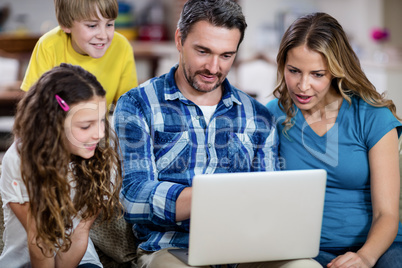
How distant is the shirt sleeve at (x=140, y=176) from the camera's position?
143 cm

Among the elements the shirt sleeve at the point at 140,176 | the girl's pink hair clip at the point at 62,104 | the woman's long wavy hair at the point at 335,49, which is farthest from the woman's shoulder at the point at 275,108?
the girl's pink hair clip at the point at 62,104

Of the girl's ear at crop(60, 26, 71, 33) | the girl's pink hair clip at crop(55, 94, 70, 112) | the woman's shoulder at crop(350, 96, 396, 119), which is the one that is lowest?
the woman's shoulder at crop(350, 96, 396, 119)

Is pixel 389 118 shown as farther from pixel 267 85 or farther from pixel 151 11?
pixel 151 11

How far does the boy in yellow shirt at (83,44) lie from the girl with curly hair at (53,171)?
1.34 ft

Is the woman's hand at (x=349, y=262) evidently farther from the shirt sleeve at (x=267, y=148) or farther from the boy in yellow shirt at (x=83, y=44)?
the boy in yellow shirt at (x=83, y=44)

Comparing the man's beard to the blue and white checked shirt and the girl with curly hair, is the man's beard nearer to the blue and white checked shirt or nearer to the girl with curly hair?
the blue and white checked shirt

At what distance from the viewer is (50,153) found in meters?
1.27

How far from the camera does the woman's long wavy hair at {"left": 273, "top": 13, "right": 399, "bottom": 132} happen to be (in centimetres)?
155

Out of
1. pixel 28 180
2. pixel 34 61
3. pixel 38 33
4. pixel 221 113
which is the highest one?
pixel 38 33

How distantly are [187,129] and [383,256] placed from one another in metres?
0.70

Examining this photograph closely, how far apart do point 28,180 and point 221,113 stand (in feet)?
2.16

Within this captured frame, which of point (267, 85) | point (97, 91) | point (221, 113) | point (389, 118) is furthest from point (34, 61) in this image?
point (267, 85)

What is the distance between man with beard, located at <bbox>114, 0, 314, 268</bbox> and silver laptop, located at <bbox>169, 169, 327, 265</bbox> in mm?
258

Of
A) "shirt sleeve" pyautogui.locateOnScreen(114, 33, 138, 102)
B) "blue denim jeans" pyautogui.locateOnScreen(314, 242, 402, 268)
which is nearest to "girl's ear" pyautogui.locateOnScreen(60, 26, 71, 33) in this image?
"shirt sleeve" pyautogui.locateOnScreen(114, 33, 138, 102)
